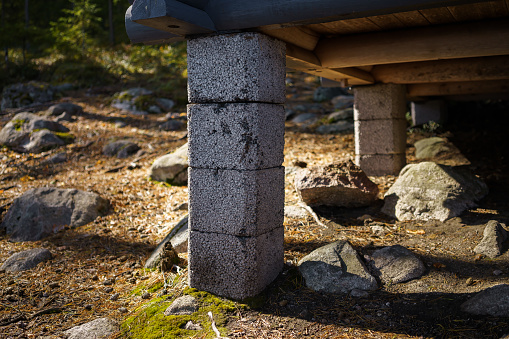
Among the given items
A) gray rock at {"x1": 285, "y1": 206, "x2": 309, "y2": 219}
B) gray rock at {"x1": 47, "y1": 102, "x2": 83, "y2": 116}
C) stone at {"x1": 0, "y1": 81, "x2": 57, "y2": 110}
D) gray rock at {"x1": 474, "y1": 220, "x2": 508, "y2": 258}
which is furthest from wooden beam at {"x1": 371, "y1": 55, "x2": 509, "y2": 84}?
stone at {"x1": 0, "y1": 81, "x2": 57, "y2": 110}

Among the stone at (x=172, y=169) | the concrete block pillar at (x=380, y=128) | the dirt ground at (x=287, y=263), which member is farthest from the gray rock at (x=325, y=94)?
the stone at (x=172, y=169)

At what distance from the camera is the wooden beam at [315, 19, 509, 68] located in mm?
4094

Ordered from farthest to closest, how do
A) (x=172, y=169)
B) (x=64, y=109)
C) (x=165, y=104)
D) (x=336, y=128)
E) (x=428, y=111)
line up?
(x=165, y=104) < (x=64, y=109) < (x=428, y=111) < (x=336, y=128) < (x=172, y=169)

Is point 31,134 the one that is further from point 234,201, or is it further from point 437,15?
point 437,15

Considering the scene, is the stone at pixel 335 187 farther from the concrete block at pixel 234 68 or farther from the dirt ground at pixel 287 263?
the concrete block at pixel 234 68

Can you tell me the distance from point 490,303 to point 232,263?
2082 mm

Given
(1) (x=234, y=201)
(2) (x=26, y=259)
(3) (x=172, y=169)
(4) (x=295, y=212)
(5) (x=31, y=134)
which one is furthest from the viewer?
A: (5) (x=31, y=134)

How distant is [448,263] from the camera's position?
12.9ft

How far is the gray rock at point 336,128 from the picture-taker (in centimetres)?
1062

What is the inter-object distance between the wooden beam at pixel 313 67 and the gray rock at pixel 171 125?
590 centimetres

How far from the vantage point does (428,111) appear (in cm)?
1088

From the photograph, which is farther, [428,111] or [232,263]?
[428,111]

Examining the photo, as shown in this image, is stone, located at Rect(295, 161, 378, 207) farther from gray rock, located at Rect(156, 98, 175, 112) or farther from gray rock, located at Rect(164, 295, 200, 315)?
gray rock, located at Rect(156, 98, 175, 112)

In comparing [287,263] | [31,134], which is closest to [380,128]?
[287,263]
